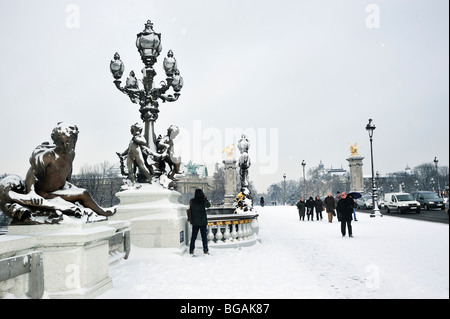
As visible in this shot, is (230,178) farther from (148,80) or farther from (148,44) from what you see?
(148,44)

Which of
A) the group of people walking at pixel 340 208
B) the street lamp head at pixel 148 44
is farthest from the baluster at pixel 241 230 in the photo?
the street lamp head at pixel 148 44

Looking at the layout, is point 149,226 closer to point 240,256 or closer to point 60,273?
point 240,256

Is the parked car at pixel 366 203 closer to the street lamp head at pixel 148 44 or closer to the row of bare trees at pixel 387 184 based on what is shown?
the street lamp head at pixel 148 44

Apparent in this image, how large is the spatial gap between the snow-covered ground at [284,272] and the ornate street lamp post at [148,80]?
360cm

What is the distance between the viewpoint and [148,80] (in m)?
10.1

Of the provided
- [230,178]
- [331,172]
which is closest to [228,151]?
[230,178]

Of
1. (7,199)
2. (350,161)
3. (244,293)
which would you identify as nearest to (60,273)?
(7,199)

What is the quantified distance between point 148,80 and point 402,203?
23.8m

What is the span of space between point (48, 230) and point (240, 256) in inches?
194

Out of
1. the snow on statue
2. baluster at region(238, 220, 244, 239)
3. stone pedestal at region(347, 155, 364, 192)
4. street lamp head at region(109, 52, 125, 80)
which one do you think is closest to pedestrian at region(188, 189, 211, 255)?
baluster at region(238, 220, 244, 239)

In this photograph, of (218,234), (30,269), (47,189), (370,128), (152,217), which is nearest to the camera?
(30,269)

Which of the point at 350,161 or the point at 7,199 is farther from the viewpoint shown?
the point at 350,161

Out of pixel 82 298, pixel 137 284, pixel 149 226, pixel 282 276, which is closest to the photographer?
pixel 82 298

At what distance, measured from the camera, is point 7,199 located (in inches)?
178
